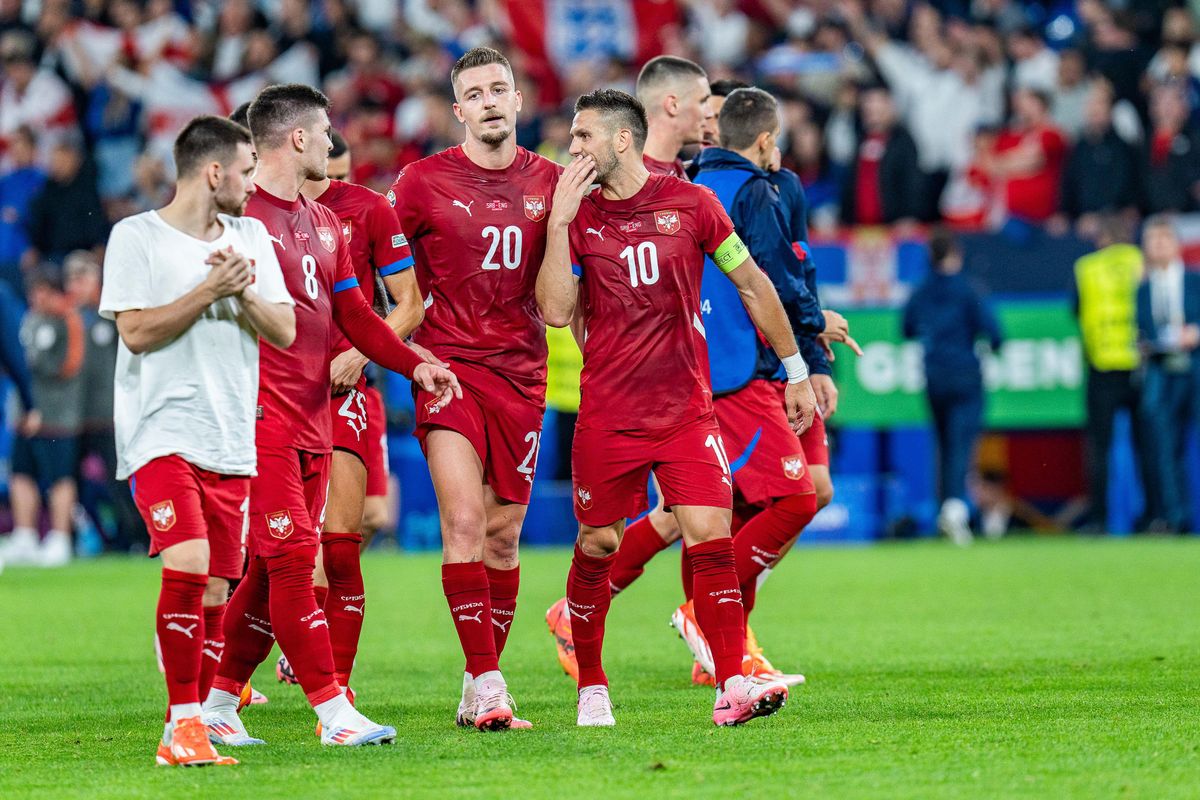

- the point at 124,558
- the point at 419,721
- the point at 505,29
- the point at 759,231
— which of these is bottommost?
the point at 124,558

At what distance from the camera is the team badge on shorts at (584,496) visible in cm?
694

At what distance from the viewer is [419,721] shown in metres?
7.01

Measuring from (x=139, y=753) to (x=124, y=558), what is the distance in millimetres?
12008

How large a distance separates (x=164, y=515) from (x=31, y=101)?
16680 mm

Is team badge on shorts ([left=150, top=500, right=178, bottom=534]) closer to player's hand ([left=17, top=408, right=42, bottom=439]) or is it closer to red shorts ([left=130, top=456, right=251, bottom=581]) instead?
red shorts ([left=130, top=456, right=251, bottom=581])

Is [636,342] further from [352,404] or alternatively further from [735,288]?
[352,404]

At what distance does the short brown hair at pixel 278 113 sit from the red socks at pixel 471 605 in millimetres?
1786

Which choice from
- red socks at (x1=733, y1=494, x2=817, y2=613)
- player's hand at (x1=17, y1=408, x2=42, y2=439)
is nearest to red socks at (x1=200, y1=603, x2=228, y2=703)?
red socks at (x1=733, y1=494, x2=817, y2=613)

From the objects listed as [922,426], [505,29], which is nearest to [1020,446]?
[922,426]

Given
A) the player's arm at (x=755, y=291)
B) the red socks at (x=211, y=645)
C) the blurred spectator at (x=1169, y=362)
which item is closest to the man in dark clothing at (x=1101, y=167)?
the blurred spectator at (x=1169, y=362)

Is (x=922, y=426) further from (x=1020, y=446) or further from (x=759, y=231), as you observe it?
(x=759, y=231)

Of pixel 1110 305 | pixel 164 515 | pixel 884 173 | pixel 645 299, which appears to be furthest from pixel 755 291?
pixel 884 173

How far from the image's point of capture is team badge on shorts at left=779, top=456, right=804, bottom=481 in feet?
26.1

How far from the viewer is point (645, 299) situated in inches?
272
